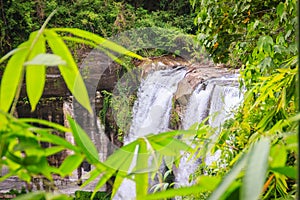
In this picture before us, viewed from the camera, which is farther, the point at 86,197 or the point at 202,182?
the point at 86,197

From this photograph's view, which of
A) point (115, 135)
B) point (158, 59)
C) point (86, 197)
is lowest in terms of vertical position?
point (86, 197)

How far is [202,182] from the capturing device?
0.16 metres

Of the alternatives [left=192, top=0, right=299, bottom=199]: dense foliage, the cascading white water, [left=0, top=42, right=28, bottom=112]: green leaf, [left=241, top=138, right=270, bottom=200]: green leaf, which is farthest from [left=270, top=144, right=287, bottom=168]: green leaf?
the cascading white water

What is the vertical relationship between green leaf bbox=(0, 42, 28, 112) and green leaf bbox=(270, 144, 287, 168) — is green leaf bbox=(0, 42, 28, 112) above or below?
above

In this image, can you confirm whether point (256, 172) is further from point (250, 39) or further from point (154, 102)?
point (154, 102)

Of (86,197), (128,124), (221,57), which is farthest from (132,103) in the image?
(221,57)

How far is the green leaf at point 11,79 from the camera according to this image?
212 millimetres

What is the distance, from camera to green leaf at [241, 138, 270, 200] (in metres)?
0.14

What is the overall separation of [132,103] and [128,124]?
8.1 inches

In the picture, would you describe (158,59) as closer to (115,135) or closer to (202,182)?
(115,135)

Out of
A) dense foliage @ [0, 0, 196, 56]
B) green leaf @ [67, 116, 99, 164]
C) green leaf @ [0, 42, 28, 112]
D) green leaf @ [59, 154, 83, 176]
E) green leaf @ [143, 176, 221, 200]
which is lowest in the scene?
green leaf @ [143, 176, 221, 200]

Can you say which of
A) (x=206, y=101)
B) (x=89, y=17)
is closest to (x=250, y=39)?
(x=206, y=101)

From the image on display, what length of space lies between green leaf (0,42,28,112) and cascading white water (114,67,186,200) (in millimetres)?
3492

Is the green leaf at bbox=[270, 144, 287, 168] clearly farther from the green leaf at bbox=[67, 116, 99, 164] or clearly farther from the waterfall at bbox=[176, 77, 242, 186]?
the waterfall at bbox=[176, 77, 242, 186]
